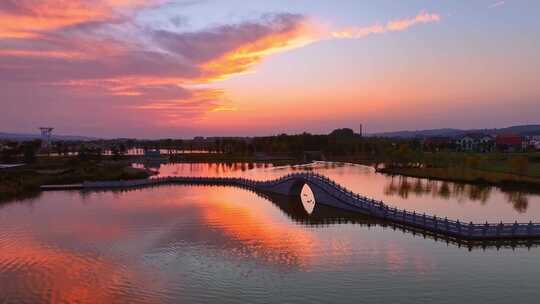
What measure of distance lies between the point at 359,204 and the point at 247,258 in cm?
1728

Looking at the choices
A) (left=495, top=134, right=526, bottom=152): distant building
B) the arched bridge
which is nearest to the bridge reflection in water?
the arched bridge

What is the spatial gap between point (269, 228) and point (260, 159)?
98.2 meters

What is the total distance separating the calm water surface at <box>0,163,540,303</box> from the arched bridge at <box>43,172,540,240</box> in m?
1.54

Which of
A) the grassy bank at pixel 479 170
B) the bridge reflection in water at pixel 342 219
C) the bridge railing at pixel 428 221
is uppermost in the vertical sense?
the grassy bank at pixel 479 170

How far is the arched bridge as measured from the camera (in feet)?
98.4

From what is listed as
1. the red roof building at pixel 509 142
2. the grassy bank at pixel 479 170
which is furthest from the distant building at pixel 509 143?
the grassy bank at pixel 479 170

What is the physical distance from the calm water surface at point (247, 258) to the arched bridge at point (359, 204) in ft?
5.05

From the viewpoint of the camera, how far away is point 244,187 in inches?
2501

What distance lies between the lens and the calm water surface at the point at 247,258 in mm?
21359

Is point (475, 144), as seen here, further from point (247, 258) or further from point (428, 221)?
point (247, 258)

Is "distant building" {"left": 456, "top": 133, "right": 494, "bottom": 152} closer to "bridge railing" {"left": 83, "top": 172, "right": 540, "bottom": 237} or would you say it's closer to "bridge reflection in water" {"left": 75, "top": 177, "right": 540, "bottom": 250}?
"bridge reflection in water" {"left": 75, "top": 177, "right": 540, "bottom": 250}

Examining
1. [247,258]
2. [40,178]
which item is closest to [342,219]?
[247,258]

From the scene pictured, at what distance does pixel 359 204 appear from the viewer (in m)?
41.2

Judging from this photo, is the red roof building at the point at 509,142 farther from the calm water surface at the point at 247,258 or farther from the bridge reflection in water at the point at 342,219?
the calm water surface at the point at 247,258
